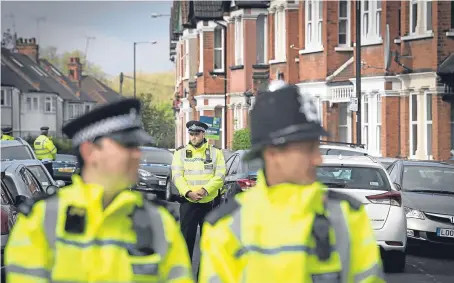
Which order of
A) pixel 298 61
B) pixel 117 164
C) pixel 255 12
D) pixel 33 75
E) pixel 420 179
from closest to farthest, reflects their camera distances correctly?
1. pixel 117 164
2. pixel 420 179
3. pixel 298 61
4. pixel 255 12
5. pixel 33 75

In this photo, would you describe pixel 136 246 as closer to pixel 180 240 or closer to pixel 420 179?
pixel 180 240

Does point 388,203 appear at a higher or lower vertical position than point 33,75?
lower

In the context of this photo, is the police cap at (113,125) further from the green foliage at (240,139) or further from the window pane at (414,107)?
the green foliage at (240,139)

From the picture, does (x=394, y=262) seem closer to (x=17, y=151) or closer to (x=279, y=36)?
(x=17, y=151)

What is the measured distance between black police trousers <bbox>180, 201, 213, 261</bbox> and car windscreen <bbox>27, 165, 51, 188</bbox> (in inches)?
118

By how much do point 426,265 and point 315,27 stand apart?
2467cm

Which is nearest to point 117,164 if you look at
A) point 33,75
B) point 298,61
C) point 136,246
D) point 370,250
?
point 136,246

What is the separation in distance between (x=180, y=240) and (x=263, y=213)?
45 cm

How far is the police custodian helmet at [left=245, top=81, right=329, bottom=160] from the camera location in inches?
160

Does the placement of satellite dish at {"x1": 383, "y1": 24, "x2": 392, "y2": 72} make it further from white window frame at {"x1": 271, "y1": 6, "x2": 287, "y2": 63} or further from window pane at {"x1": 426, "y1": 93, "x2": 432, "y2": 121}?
white window frame at {"x1": 271, "y1": 6, "x2": 287, "y2": 63}

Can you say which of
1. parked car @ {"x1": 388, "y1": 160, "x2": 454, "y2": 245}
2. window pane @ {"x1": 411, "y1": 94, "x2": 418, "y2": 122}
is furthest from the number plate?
window pane @ {"x1": 411, "y1": 94, "x2": 418, "y2": 122}

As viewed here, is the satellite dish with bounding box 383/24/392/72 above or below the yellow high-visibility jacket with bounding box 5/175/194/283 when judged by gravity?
above

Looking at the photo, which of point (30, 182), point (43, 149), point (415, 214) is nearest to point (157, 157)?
point (43, 149)

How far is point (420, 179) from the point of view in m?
18.0
